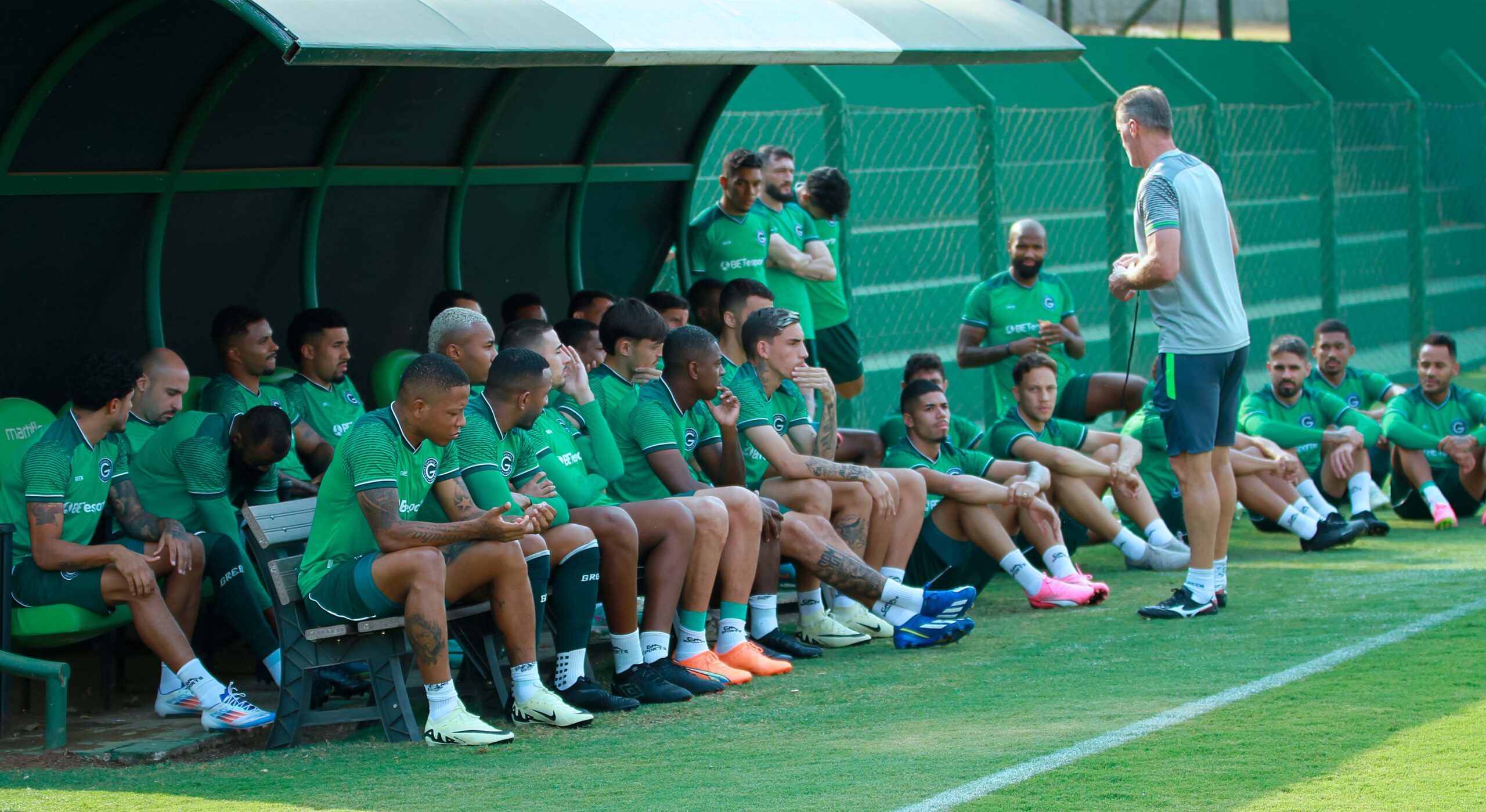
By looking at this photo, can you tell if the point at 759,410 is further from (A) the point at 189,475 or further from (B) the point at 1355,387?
(B) the point at 1355,387

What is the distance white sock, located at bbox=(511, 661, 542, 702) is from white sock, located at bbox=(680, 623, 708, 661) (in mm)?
689

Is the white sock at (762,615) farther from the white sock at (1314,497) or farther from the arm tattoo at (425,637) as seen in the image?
the white sock at (1314,497)

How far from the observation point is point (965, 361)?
815 centimetres

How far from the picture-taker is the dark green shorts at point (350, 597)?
4641mm

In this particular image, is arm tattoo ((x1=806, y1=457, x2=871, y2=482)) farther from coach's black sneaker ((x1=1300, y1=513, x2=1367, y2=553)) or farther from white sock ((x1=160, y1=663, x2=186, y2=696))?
coach's black sneaker ((x1=1300, y1=513, x2=1367, y2=553))

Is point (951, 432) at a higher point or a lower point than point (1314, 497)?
higher

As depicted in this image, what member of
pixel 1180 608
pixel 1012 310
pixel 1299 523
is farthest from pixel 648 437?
pixel 1299 523

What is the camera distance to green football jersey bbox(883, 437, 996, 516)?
6742 mm

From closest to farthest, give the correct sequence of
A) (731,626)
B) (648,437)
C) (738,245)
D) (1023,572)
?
(731,626) < (648,437) < (1023,572) < (738,245)

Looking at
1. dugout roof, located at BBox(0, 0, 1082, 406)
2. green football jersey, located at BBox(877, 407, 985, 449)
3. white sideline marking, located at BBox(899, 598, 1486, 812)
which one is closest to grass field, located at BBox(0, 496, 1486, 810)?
white sideline marking, located at BBox(899, 598, 1486, 812)

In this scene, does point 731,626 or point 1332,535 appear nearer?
point 731,626

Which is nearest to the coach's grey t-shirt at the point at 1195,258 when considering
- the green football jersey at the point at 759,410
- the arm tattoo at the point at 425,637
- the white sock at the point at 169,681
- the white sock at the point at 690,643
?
the green football jersey at the point at 759,410

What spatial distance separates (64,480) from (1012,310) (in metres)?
4.68

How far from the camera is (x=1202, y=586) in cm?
615
